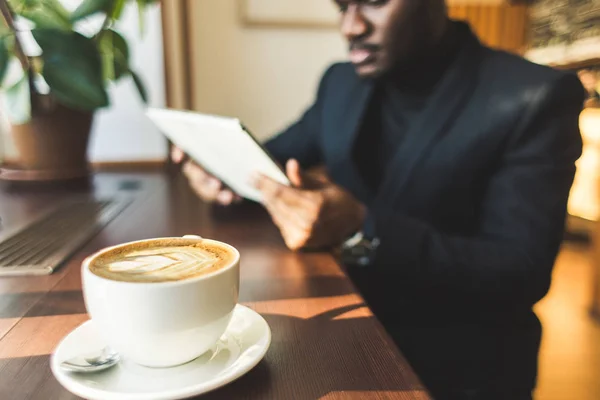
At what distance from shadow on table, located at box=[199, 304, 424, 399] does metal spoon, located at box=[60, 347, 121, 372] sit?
67mm

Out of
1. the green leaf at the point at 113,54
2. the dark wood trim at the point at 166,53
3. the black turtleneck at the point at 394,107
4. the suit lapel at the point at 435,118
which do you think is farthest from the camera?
the dark wood trim at the point at 166,53

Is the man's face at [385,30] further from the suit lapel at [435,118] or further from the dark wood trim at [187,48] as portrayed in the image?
the dark wood trim at [187,48]

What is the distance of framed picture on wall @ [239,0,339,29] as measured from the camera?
1.30 metres

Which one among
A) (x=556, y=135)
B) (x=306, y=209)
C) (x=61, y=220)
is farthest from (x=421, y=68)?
(x=61, y=220)

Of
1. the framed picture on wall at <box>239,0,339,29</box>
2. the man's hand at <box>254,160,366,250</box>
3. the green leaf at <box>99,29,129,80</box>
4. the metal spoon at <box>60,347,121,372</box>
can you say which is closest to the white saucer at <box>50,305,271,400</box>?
the metal spoon at <box>60,347,121,372</box>

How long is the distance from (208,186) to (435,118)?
14.7 inches

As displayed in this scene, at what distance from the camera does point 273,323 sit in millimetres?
365

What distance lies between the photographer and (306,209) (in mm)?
567

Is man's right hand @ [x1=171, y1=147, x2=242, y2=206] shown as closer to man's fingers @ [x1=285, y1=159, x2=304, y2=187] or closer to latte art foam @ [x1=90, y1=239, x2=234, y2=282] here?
man's fingers @ [x1=285, y1=159, x2=304, y2=187]

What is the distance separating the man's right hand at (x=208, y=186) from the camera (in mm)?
748

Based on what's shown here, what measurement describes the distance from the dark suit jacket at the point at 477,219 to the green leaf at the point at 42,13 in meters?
0.62

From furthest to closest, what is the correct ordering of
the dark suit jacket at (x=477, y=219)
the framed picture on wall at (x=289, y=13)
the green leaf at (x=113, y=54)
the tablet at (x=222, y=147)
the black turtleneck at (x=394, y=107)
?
the framed picture on wall at (x=289, y=13) < the green leaf at (x=113, y=54) < the black turtleneck at (x=394, y=107) < the dark suit jacket at (x=477, y=219) < the tablet at (x=222, y=147)

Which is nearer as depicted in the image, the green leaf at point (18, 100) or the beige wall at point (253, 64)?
the green leaf at point (18, 100)

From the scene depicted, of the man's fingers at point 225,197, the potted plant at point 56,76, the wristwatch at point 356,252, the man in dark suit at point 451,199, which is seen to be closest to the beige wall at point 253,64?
the potted plant at point 56,76
